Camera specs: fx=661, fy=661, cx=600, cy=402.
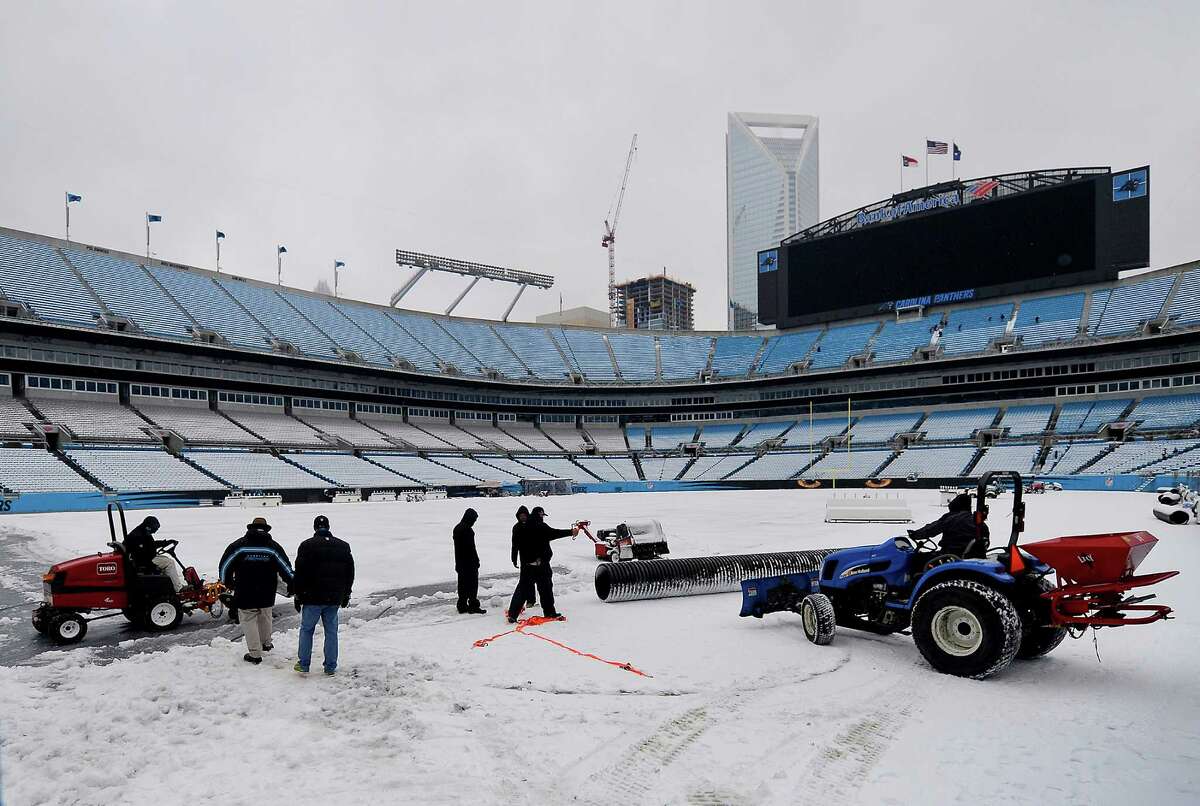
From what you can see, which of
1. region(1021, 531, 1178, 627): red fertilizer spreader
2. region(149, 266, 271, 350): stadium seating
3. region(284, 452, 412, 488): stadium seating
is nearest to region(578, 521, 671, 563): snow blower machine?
region(1021, 531, 1178, 627): red fertilizer spreader

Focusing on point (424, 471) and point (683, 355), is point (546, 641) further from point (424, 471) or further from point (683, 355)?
point (683, 355)

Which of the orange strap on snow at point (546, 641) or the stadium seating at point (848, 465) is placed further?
the stadium seating at point (848, 465)

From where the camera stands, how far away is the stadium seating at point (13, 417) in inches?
1448

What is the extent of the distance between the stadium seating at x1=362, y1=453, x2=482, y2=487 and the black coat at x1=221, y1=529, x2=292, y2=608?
39364 millimetres

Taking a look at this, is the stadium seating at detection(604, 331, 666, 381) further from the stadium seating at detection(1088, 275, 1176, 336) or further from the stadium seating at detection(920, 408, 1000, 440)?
the stadium seating at detection(1088, 275, 1176, 336)

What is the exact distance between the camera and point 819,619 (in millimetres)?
7738

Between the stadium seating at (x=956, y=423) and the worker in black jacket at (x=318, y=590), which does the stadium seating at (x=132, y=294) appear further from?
the stadium seating at (x=956, y=423)

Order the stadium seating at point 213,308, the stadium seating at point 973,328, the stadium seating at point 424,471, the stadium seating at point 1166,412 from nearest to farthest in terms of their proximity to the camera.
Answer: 1. the stadium seating at point 1166,412
2. the stadium seating at point 424,471
3. the stadium seating at point 213,308
4. the stadium seating at point 973,328

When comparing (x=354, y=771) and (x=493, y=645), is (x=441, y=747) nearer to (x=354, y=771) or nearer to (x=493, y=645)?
(x=354, y=771)

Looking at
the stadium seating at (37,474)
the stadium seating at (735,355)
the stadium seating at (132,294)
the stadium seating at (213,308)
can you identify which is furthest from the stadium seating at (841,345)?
the stadium seating at (37,474)

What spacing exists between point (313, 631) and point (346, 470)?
41.5 metres

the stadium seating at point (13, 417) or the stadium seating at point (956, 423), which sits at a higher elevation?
the stadium seating at point (13, 417)

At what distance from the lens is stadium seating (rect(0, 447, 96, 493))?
1250 inches

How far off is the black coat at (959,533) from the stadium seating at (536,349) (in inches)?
2448
